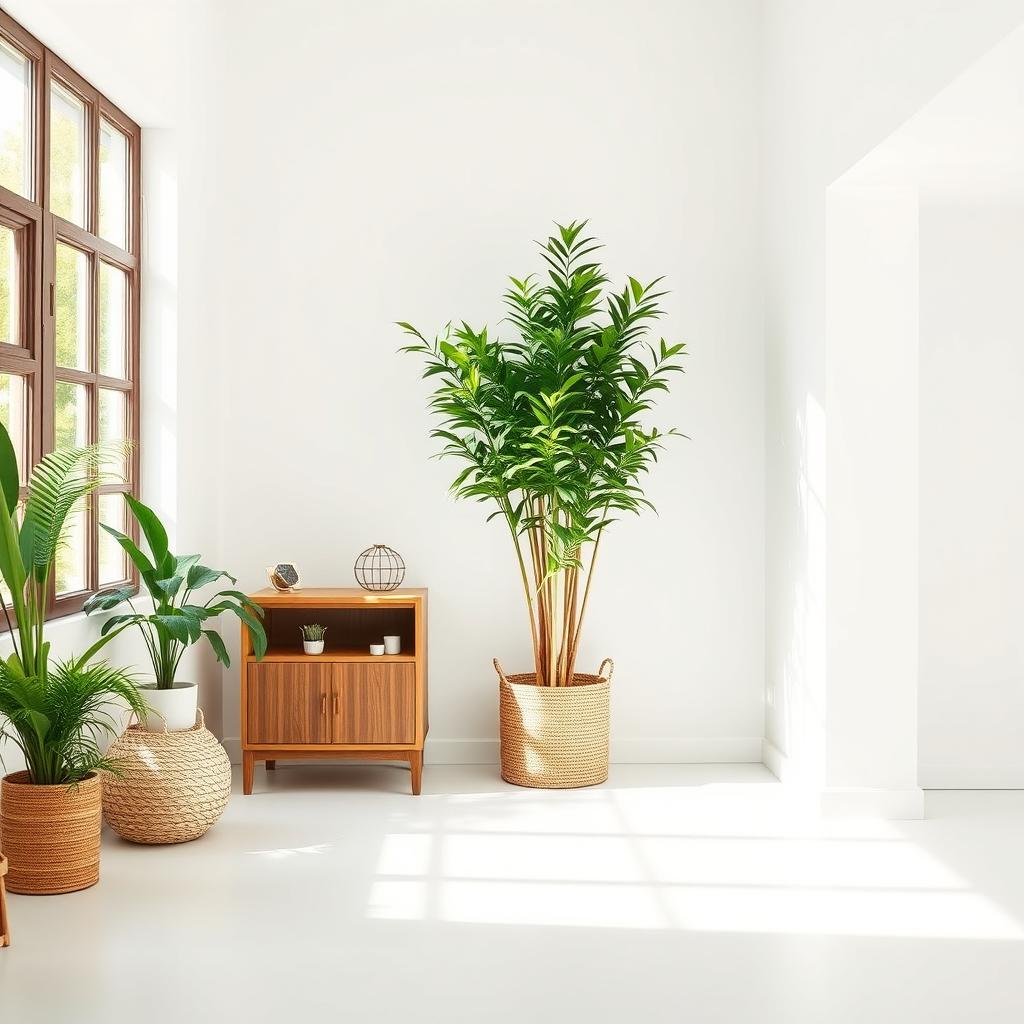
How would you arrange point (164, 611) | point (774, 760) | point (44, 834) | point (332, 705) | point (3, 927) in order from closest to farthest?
point (3, 927) → point (44, 834) → point (164, 611) → point (332, 705) → point (774, 760)

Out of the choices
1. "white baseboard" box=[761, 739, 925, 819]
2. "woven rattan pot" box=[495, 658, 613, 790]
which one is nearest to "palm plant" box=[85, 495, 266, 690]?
"woven rattan pot" box=[495, 658, 613, 790]

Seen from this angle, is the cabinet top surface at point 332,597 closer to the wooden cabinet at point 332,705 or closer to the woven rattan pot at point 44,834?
the wooden cabinet at point 332,705

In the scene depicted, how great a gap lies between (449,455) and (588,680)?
107cm

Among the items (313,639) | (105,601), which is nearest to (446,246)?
(313,639)

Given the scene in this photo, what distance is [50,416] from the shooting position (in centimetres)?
334

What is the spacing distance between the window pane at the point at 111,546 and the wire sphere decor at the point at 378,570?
34.7 inches

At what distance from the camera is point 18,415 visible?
3240mm

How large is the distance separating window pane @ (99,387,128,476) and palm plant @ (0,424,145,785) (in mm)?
814

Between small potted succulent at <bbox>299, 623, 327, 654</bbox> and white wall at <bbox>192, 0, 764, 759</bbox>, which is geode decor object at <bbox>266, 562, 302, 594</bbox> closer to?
small potted succulent at <bbox>299, 623, 327, 654</bbox>

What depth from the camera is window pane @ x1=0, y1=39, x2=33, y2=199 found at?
318cm

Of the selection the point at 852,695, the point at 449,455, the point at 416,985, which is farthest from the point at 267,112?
the point at 416,985

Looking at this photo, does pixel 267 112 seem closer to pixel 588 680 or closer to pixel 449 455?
pixel 449 455

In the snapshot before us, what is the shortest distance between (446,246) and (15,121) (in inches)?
70.7

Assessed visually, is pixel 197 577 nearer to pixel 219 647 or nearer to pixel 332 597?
pixel 219 647
